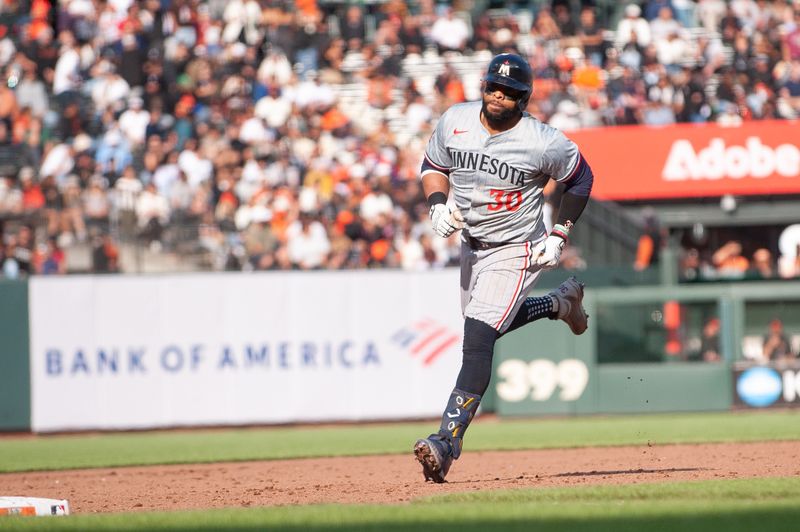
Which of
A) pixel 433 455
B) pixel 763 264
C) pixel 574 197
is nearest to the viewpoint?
pixel 433 455

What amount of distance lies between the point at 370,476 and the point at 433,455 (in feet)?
6.61

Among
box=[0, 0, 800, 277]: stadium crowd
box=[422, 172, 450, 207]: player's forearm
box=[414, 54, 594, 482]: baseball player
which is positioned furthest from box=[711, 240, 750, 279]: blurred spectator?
box=[422, 172, 450, 207]: player's forearm

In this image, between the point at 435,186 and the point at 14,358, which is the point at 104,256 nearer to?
the point at 14,358

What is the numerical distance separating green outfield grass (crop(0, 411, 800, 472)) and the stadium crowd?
249 cm

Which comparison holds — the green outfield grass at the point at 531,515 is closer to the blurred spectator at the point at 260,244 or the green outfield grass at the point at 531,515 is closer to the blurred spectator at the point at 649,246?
the blurred spectator at the point at 260,244

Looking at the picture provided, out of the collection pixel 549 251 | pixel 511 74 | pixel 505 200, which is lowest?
pixel 549 251

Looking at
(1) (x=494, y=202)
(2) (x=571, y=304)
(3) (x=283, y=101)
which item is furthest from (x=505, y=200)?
(3) (x=283, y=101)

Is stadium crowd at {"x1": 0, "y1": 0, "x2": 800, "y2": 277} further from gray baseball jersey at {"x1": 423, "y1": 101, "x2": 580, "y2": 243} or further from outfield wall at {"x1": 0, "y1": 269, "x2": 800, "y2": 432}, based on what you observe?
gray baseball jersey at {"x1": 423, "y1": 101, "x2": 580, "y2": 243}

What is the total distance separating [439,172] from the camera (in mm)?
7367

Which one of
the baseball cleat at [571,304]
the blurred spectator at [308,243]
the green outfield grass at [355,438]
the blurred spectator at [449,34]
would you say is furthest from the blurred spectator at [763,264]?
the baseball cleat at [571,304]

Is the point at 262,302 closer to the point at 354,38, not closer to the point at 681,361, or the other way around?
the point at 681,361

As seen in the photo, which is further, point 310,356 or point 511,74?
point 310,356

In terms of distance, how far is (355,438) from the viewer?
12930mm

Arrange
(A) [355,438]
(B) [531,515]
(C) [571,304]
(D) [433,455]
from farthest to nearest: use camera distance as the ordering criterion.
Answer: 1. (A) [355,438]
2. (C) [571,304]
3. (D) [433,455]
4. (B) [531,515]
